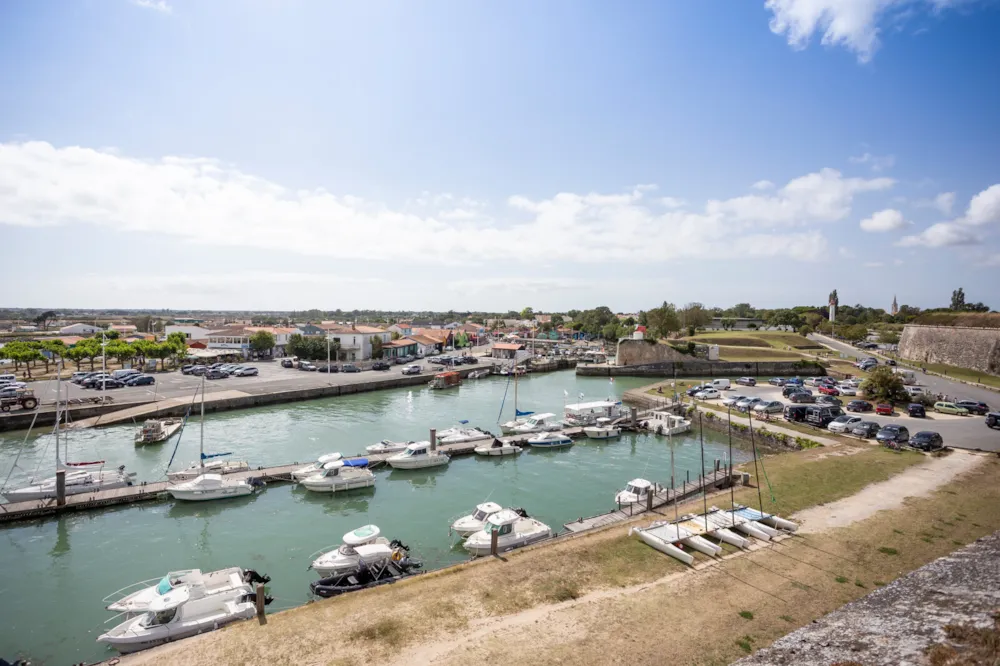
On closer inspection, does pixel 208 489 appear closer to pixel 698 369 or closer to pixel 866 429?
pixel 866 429

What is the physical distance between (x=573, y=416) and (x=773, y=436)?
41.4ft

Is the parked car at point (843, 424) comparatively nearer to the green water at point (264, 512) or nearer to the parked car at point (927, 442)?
the parked car at point (927, 442)

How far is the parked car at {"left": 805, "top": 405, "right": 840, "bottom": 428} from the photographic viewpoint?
3044cm

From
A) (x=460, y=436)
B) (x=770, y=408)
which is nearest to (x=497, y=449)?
(x=460, y=436)

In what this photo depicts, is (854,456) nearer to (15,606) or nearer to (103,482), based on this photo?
(15,606)

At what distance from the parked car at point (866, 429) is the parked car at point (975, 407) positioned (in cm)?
1093

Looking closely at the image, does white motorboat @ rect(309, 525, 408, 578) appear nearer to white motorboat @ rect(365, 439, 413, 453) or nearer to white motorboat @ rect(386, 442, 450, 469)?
white motorboat @ rect(386, 442, 450, 469)

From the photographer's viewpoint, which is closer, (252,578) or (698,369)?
(252,578)

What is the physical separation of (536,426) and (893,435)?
19.8 meters

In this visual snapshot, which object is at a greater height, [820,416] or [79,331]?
[79,331]

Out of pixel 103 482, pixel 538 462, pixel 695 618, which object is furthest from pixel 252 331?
pixel 695 618

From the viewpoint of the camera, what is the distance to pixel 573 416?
3466 cm

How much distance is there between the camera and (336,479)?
21.7 metres

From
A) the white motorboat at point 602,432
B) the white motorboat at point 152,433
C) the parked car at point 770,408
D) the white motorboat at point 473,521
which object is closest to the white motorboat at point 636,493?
the white motorboat at point 473,521
